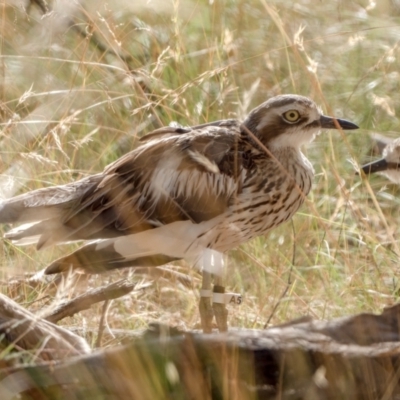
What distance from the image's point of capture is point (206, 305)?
3189 mm

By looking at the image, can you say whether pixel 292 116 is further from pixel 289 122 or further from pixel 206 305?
pixel 206 305

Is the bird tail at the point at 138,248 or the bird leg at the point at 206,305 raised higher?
the bird tail at the point at 138,248

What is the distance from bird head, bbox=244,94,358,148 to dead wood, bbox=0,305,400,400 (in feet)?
5.44

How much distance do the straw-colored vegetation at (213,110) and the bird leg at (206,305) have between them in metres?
0.09

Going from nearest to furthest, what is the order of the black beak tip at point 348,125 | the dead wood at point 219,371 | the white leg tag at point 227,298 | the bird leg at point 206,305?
the dead wood at point 219,371 < the bird leg at point 206,305 < the white leg tag at point 227,298 < the black beak tip at point 348,125

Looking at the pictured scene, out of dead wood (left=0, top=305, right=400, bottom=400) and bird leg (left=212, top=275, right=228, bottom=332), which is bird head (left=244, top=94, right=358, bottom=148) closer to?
bird leg (left=212, top=275, right=228, bottom=332)

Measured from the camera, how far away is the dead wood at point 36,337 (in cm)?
207

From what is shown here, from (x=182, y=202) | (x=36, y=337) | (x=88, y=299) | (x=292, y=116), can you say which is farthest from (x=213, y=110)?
(x=36, y=337)

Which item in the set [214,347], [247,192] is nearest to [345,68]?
[247,192]

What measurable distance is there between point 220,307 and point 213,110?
1.40 m

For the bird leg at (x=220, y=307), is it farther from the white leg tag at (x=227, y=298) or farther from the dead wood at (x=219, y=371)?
the dead wood at (x=219, y=371)

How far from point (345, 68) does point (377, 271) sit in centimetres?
190

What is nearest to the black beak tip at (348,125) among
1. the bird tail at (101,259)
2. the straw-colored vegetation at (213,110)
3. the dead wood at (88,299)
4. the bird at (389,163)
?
the straw-colored vegetation at (213,110)

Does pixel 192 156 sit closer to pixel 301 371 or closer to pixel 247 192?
pixel 247 192
